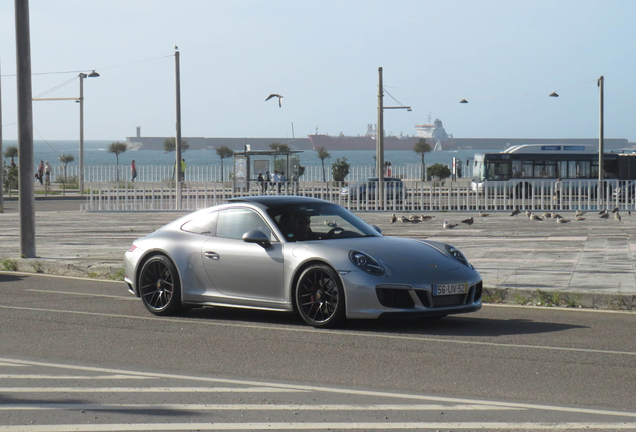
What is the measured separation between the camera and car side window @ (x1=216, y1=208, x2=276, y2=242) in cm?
895

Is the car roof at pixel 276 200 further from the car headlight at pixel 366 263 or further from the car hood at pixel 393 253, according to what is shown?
the car headlight at pixel 366 263

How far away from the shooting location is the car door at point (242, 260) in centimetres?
855

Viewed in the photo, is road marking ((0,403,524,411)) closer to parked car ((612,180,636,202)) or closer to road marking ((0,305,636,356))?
road marking ((0,305,636,356))

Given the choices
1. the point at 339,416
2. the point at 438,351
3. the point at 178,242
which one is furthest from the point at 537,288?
the point at 339,416

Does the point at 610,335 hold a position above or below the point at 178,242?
below

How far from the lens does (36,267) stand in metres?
13.5

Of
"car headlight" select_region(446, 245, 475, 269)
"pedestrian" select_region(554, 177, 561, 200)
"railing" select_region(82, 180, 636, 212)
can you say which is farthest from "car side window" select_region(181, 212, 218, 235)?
"pedestrian" select_region(554, 177, 561, 200)

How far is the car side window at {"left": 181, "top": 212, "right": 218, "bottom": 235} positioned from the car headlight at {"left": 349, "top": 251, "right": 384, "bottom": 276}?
189 centimetres

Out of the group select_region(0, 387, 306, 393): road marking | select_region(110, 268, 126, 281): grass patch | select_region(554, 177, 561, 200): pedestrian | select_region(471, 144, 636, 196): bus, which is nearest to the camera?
select_region(0, 387, 306, 393): road marking

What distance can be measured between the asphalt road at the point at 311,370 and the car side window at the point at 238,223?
3.11 feet

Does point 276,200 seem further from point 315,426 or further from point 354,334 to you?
point 315,426

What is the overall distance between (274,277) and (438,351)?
2.06 m

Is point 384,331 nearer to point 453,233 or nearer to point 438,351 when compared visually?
point 438,351

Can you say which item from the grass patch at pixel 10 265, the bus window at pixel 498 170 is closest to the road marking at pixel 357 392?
the grass patch at pixel 10 265
